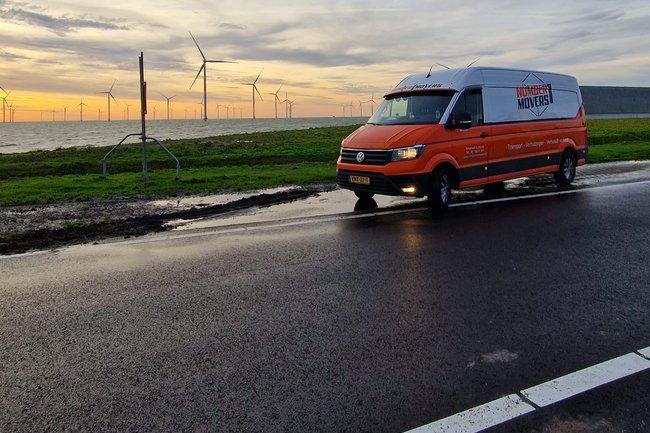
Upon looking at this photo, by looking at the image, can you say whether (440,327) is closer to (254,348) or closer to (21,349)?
(254,348)

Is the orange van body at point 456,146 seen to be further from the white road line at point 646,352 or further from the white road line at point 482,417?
the white road line at point 482,417

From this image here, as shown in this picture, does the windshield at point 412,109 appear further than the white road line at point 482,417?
Yes

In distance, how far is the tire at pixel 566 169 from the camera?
1316 cm

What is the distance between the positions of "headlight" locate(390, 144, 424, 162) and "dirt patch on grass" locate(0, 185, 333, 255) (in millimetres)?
2687

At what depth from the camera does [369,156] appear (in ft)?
32.4

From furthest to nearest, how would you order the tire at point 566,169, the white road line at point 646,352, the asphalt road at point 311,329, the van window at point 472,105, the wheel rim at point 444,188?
the tire at point 566,169
the van window at point 472,105
the wheel rim at point 444,188
the white road line at point 646,352
the asphalt road at point 311,329

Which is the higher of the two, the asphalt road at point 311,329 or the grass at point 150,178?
the grass at point 150,178

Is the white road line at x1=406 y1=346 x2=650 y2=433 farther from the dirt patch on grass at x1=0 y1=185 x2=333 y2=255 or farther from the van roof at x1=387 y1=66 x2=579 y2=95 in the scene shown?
the van roof at x1=387 y1=66 x2=579 y2=95

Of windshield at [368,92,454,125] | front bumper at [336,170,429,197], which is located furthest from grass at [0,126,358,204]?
front bumper at [336,170,429,197]

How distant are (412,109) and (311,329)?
23.1 feet

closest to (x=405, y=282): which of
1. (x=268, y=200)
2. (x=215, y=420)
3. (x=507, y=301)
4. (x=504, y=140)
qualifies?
(x=507, y=301)

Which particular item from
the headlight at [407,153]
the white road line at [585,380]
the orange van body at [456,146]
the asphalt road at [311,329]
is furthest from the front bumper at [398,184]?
the white road line at [585,380]

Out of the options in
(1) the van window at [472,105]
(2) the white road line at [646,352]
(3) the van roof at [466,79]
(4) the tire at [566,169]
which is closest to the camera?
(2) the white road line at [646,352]

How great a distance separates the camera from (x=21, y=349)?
404 centimetres
